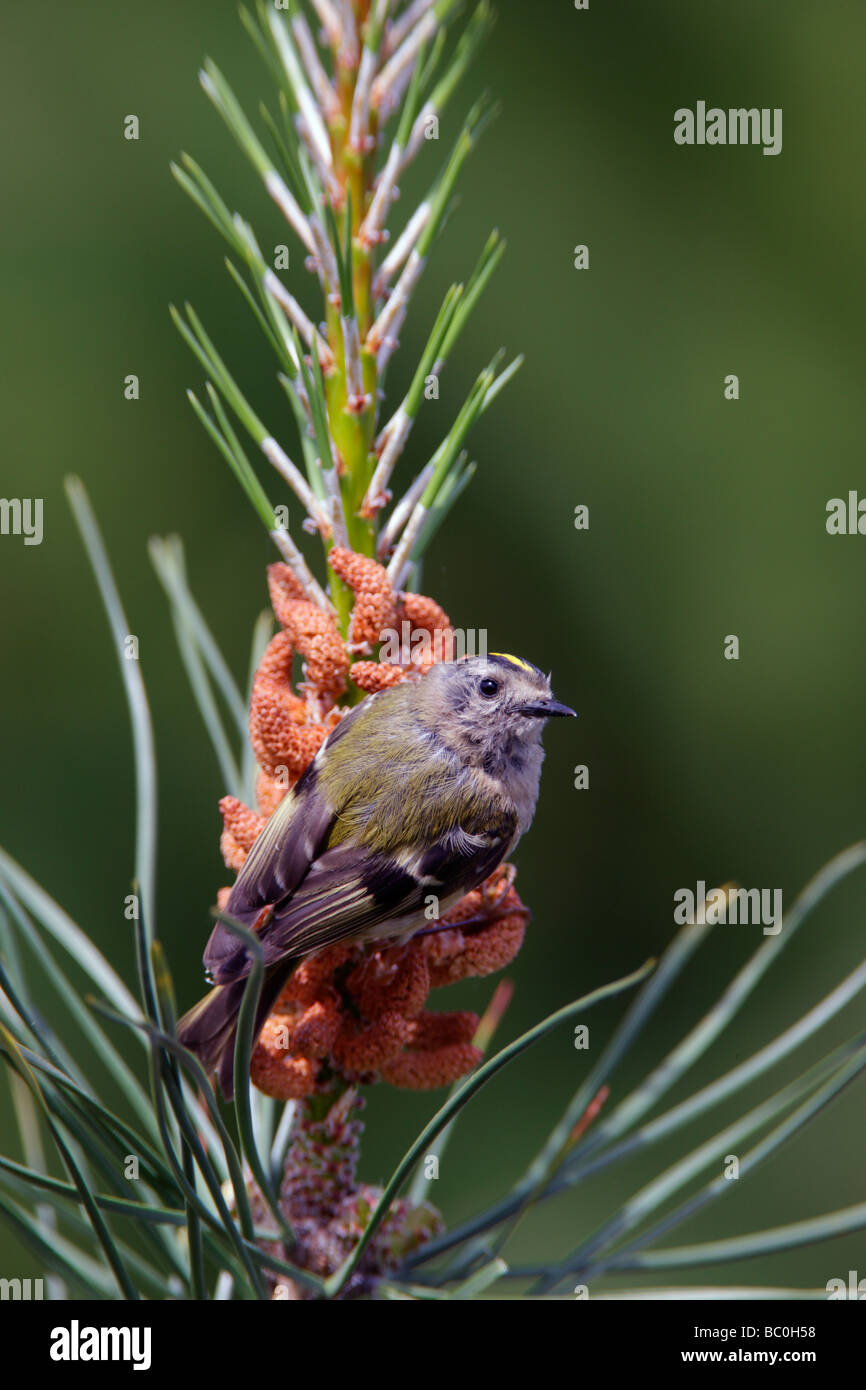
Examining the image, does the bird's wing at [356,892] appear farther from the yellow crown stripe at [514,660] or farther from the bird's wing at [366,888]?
the yellow crown stripe at [514,660]

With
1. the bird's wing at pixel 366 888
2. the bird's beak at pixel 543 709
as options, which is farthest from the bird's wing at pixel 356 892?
the bird's beak at pixel 543 709

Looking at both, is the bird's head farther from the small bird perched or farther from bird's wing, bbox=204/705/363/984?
bird's wing, bbox=204/705/363/984

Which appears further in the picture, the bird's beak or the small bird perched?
the bird's beak

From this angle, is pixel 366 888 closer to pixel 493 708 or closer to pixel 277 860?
pixel 277 860

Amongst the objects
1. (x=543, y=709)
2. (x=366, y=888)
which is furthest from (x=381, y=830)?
(x=543, y=709)

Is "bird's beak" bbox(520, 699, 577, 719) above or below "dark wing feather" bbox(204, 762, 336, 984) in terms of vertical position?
above

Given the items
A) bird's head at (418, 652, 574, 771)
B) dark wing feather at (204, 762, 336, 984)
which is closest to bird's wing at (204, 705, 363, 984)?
dark wing feather at (204, 762, 336, 984)

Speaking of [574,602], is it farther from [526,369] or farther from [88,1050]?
[88,1050]

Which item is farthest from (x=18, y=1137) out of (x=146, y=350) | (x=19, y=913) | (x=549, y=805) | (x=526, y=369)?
(x=526, y=369)
